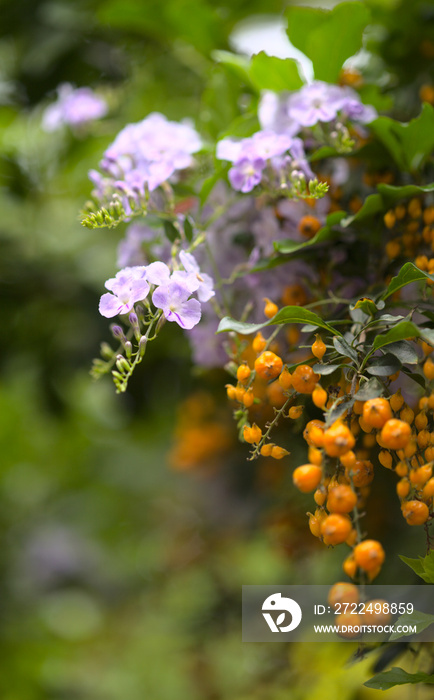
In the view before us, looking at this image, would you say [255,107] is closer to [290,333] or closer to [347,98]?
[347,98]

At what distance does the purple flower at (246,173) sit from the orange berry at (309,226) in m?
0.08

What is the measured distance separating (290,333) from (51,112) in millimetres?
855

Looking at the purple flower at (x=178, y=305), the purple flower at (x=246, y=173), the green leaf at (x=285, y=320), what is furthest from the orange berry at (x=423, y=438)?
the purple flower at (x=246, y=173)

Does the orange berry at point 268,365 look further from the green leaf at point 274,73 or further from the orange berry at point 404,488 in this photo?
the green leaf at point 274,73

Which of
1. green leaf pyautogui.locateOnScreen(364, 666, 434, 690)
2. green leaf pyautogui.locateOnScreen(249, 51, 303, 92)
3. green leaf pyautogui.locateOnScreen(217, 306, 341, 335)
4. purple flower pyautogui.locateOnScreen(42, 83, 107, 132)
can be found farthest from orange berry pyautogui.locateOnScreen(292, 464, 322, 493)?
purple flower pyautogui.locateOnScreen(42, 83, 107, 132)

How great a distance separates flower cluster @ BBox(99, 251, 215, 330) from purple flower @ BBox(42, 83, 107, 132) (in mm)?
750

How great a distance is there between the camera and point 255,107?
716 millimetres

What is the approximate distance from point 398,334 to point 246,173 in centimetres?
27

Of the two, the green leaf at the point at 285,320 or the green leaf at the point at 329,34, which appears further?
the green leaf at the point at 329,34

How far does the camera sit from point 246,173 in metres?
0.62

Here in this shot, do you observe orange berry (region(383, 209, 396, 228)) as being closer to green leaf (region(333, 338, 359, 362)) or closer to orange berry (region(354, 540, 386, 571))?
green leaf (region(333, 338, 359, 362))

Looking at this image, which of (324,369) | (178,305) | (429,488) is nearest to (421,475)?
(429,488)

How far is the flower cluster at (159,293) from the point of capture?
1.63 ft

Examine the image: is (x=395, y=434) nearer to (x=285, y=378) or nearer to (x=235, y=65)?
(x=285, y=378)
